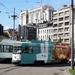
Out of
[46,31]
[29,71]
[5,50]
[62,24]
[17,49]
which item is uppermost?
[62,24]

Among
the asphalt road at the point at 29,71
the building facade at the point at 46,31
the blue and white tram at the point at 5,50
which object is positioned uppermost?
the building facade at the point at 46,31

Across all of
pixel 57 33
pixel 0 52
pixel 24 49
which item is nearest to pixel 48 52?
pixel 24 49

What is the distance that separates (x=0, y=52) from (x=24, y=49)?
4752 mm

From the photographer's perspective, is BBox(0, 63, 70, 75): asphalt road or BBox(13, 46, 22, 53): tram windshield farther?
BBox(13, 46, 22, 53): tram windshield

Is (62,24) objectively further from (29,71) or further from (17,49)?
(29,71)

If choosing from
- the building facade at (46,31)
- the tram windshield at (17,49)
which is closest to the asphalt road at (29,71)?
the tram windshield at (17,49)

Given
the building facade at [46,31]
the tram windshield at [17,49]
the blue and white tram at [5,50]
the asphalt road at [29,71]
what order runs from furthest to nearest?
the building facade at [46,31], the blue and white tram at [5,50], the tram windshield at [17,49], the asphalt road at [29,71]

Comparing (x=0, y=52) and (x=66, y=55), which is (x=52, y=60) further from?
(x=0, y=52)

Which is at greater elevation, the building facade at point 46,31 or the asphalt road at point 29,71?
the building facade at point 46,31

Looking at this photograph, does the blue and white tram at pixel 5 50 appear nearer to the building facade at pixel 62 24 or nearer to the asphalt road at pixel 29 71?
the asphalt road at pixel 29 71

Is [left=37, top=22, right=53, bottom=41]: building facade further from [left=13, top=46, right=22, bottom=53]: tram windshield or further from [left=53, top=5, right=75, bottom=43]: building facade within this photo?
[left=13, top=46, right=22, bottom=53]: tram windshield

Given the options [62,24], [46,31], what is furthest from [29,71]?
[46,31]

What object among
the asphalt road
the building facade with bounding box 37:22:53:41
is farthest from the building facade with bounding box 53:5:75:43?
the asphalt road

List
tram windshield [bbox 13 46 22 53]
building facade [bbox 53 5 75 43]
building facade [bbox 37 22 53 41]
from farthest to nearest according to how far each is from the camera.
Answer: building facade [bbox 37 22 53 41]
building facade [bbox 53 5 75 43]
tram windshield [bbox 13 46 22 53]
